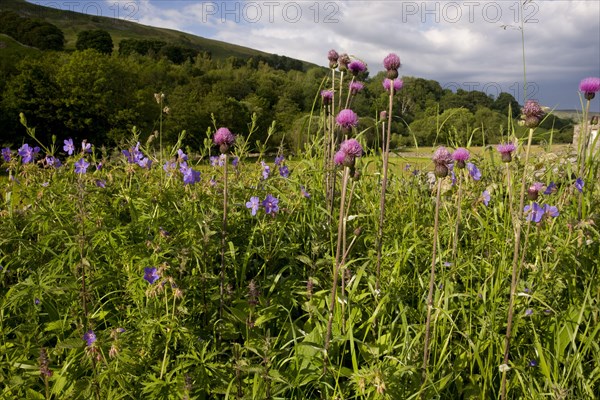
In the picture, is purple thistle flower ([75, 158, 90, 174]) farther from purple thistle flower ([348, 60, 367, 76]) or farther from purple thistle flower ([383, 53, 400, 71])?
purple thistle flower ([383, 53, 400, 71])

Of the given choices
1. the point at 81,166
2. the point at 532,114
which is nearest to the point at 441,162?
the point at 532,114

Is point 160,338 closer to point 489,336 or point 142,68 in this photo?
point 489,336

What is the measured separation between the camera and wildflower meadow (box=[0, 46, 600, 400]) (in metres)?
1.56

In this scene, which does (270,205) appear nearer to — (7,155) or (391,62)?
(391,62)

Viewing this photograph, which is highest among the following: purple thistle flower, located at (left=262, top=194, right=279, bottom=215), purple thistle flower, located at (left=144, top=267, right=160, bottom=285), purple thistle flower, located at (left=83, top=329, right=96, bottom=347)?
purple thistle flower, located at (left=262, top=194, right=279, bottom=215)

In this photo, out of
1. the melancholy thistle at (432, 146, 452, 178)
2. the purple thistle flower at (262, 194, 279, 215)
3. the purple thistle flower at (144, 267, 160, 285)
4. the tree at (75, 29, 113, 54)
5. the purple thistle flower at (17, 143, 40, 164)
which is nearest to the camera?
the melancholy thistle at (432, 146, 452, 178)

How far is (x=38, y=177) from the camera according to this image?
298cm

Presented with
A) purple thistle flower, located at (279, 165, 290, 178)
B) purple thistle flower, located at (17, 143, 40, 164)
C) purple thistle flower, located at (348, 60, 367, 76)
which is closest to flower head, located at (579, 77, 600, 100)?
purple thistle flower, located at (348, 60, 367, 76)

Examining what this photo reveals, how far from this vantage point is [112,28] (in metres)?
107

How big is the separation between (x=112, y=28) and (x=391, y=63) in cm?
12039

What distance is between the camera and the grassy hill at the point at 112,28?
95.8 meters

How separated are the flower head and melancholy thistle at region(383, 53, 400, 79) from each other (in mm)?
982

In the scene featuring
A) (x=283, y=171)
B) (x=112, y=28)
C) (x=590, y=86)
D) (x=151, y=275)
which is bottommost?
(x=151, y=275)

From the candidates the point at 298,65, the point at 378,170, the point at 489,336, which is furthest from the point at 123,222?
the point at 298,65
